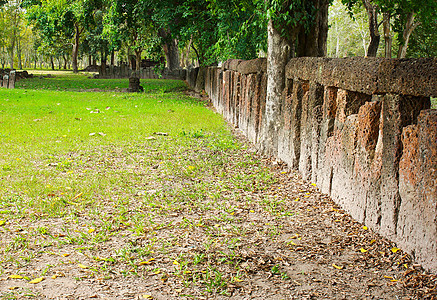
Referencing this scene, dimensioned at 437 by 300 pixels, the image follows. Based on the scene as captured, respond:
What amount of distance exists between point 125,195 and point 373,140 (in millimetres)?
2963

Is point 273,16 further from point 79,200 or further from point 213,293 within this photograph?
point 213,293

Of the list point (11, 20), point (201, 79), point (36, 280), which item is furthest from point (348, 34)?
point (36, 280)

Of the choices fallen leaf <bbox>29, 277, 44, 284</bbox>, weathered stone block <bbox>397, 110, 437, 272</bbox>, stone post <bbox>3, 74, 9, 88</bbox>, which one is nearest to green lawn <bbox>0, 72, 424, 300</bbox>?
fallen leaf <bbox>29, 277, 44, 284</bbox>

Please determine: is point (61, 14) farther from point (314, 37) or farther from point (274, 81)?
point (274, 81)

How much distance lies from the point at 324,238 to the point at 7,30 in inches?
2448

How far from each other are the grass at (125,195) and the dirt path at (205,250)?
0.02 metres

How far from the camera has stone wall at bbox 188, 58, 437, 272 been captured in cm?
346

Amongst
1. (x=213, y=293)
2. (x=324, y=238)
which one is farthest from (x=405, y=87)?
(x=213, y=293)

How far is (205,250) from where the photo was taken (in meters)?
4.04

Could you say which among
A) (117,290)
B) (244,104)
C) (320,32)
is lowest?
(117,290)

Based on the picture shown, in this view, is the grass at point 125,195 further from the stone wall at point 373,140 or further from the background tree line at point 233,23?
the background tree line at point 233,23

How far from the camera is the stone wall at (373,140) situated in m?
3.46

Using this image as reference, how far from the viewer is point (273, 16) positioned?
6.98 metres

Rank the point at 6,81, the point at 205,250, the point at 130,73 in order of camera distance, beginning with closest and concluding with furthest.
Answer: the point at 205,250 → the point at 6,81 → the point at 130,73
